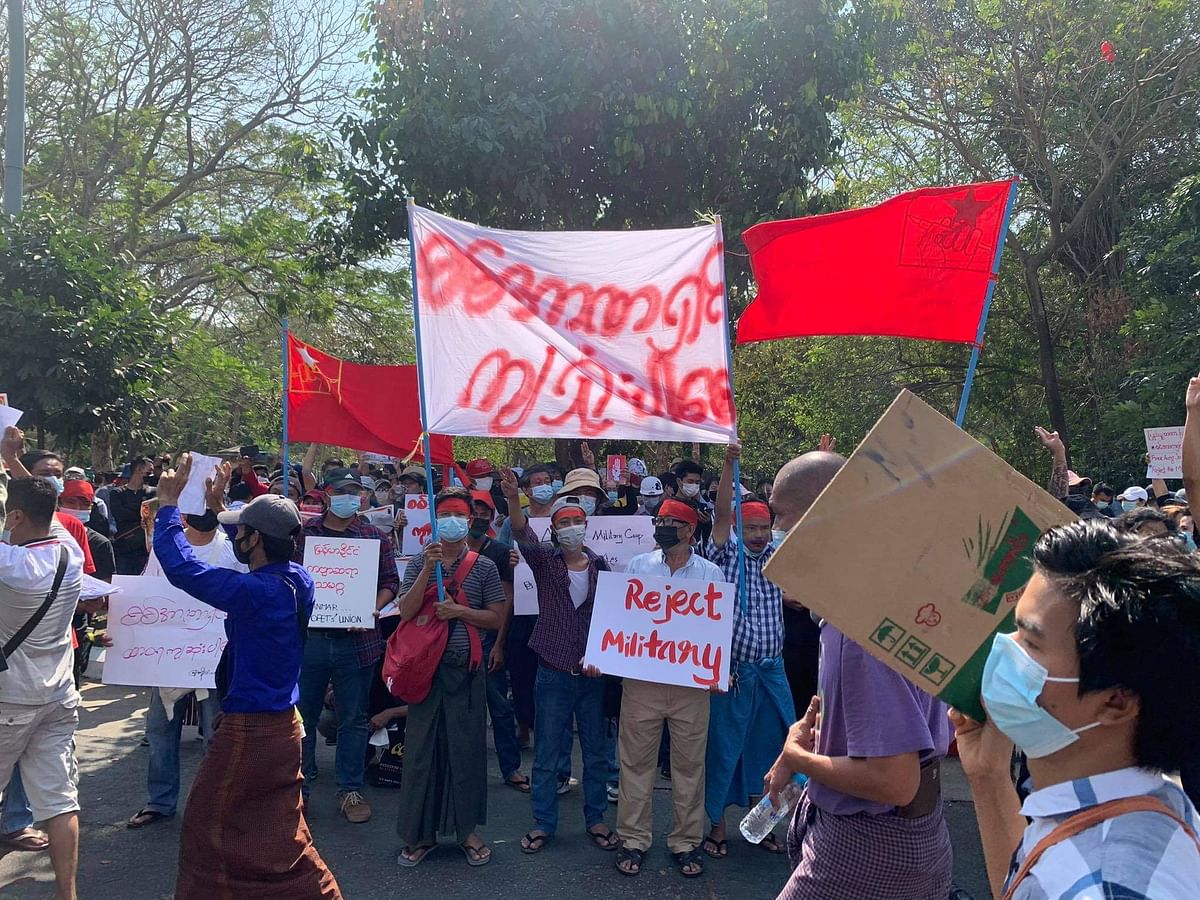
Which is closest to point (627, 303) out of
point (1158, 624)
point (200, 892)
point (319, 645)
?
point (319, 645)

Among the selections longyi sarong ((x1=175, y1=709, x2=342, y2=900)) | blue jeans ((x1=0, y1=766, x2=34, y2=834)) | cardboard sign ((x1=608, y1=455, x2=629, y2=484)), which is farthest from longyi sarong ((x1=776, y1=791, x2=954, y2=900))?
cardboard sign ((x1=608, y1=455, x2=629, y2=484))

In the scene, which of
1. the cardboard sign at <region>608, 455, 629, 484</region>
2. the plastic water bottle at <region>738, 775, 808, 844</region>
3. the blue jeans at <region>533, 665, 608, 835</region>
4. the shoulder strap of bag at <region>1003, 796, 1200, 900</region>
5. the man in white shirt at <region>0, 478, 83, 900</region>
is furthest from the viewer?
the cardboard sign at <region>608, 455, 629, 484</region>

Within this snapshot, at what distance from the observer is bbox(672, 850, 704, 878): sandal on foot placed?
200 inches

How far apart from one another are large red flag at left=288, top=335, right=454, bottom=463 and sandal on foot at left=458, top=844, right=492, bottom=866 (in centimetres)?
375

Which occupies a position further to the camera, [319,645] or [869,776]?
[319,645]

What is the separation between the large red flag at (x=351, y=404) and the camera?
27.3 feet

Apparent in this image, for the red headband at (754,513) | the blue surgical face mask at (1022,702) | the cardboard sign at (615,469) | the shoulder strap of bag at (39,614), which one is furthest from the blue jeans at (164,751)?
the cardboard sign at (615,469)

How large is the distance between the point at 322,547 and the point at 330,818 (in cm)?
157

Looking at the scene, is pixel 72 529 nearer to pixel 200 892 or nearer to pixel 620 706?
pixel 200 892

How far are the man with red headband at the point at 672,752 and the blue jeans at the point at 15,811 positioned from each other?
298 cm

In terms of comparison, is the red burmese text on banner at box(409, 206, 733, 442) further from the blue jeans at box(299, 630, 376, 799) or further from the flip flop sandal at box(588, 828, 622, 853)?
the flip flop sandal at box(588, 828, 622, 853)

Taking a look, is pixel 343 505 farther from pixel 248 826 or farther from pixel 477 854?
pixel 248 826

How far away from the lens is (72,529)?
5.96m

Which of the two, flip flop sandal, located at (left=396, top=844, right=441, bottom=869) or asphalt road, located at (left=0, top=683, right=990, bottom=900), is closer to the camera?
asphalt road, located at (left=0, top=683, right=990, bottom=900)
